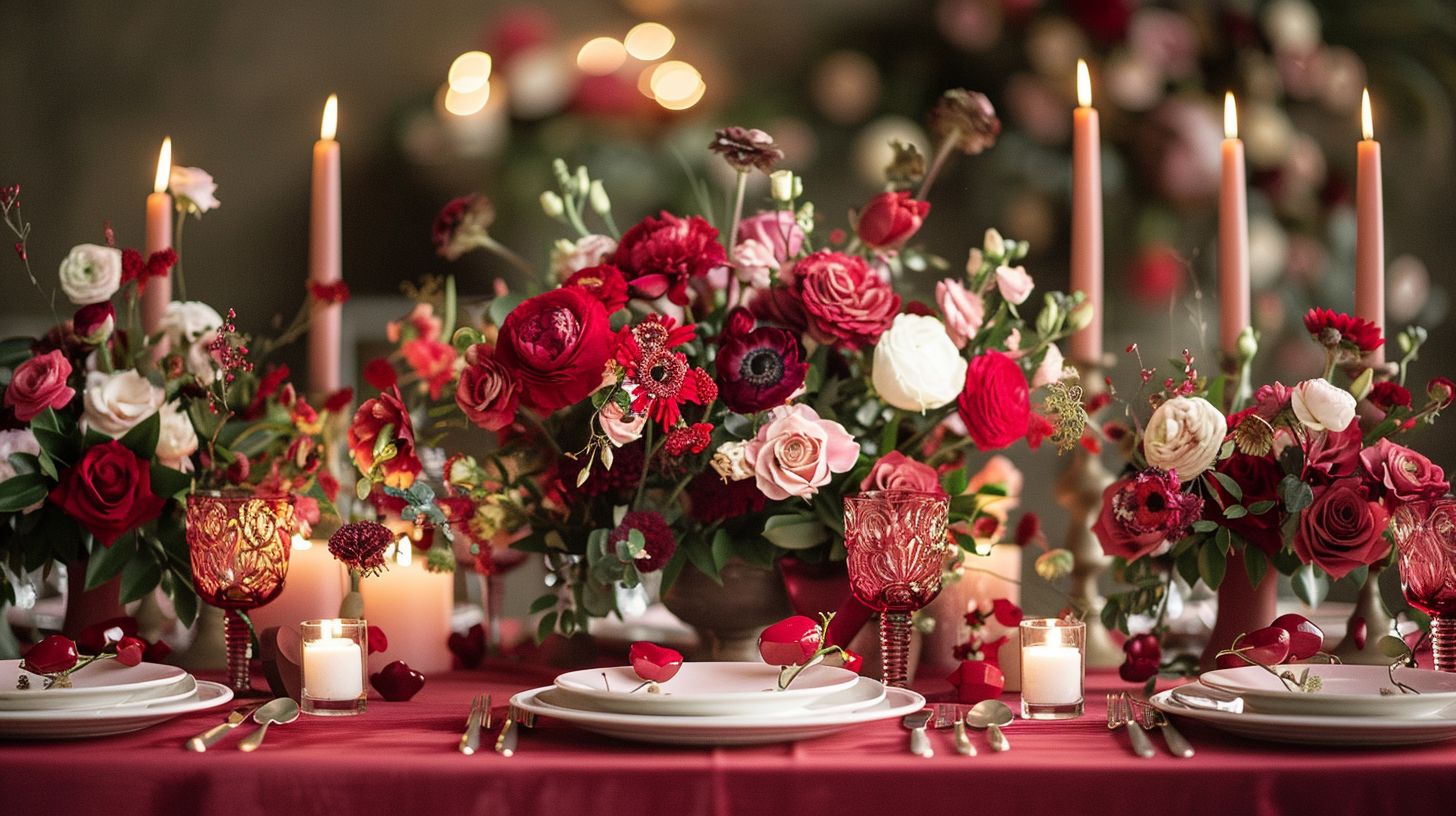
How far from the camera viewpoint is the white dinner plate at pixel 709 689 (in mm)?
743

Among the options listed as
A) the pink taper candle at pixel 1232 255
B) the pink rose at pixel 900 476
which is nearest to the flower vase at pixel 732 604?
the pink rose at pixel 900 476

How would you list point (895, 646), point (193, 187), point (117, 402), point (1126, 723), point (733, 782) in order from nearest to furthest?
1. point (733, 782)
2. point (1126, 723)
3. point (895, 646)
4. point (117, 402)
5. point (193, 187)

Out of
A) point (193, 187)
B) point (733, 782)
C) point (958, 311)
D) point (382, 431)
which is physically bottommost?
point (733, 782)

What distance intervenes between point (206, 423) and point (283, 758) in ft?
1.50

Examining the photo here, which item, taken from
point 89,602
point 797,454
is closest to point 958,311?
point 797,454

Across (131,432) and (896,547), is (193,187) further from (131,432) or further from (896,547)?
(896,547)

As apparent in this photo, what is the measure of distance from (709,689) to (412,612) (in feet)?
1.26

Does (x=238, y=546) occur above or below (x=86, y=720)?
above

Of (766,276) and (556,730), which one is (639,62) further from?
(556,730)

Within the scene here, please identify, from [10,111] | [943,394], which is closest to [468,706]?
[943,394]

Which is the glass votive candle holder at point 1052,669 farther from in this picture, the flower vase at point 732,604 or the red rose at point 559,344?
the red rose at point 559,344

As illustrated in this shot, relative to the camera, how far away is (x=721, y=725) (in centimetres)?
72

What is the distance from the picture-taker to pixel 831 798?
697 millimetres

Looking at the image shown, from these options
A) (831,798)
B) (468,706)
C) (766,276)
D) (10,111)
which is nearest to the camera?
(831,798)
